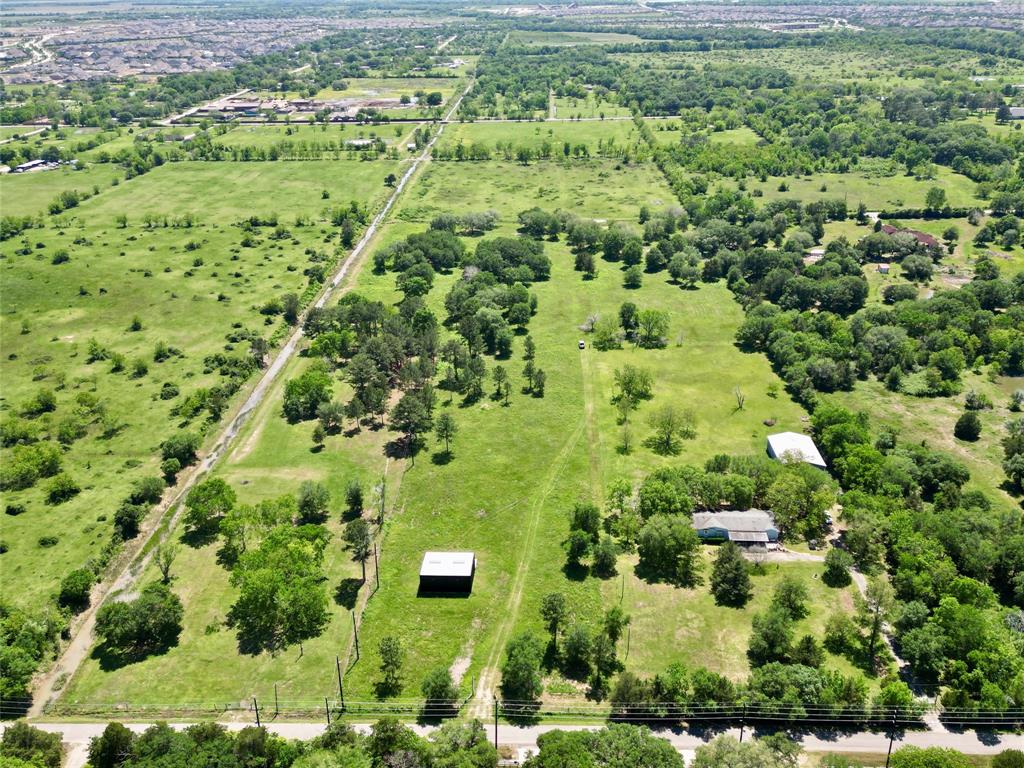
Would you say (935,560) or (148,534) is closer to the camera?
(935,560)

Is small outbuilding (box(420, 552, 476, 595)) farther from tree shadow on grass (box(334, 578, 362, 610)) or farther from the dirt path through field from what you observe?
tree shadow on grass (box(334, 578, 362, 610))

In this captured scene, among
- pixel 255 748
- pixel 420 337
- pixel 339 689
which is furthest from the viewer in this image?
pixel 420 337

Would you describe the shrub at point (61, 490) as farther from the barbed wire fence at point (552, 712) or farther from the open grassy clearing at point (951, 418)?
the open grassy clearing at point (951, 418)

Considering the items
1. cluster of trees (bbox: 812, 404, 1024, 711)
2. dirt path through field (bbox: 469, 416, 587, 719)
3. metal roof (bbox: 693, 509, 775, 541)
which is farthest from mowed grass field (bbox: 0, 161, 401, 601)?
cluster of trees (bbox: 812, 404, 1024, 711)

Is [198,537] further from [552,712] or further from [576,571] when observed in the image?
[552,712]

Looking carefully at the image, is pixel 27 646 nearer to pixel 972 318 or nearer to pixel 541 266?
pixel 541 266

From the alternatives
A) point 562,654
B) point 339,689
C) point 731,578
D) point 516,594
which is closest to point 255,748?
point 339,689

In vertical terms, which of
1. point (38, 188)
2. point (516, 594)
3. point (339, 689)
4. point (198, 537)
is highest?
point (38, 188)

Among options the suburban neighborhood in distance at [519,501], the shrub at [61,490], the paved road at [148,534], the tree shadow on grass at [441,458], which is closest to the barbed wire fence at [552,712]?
the suburban neighborhood in distance at [519,501]
